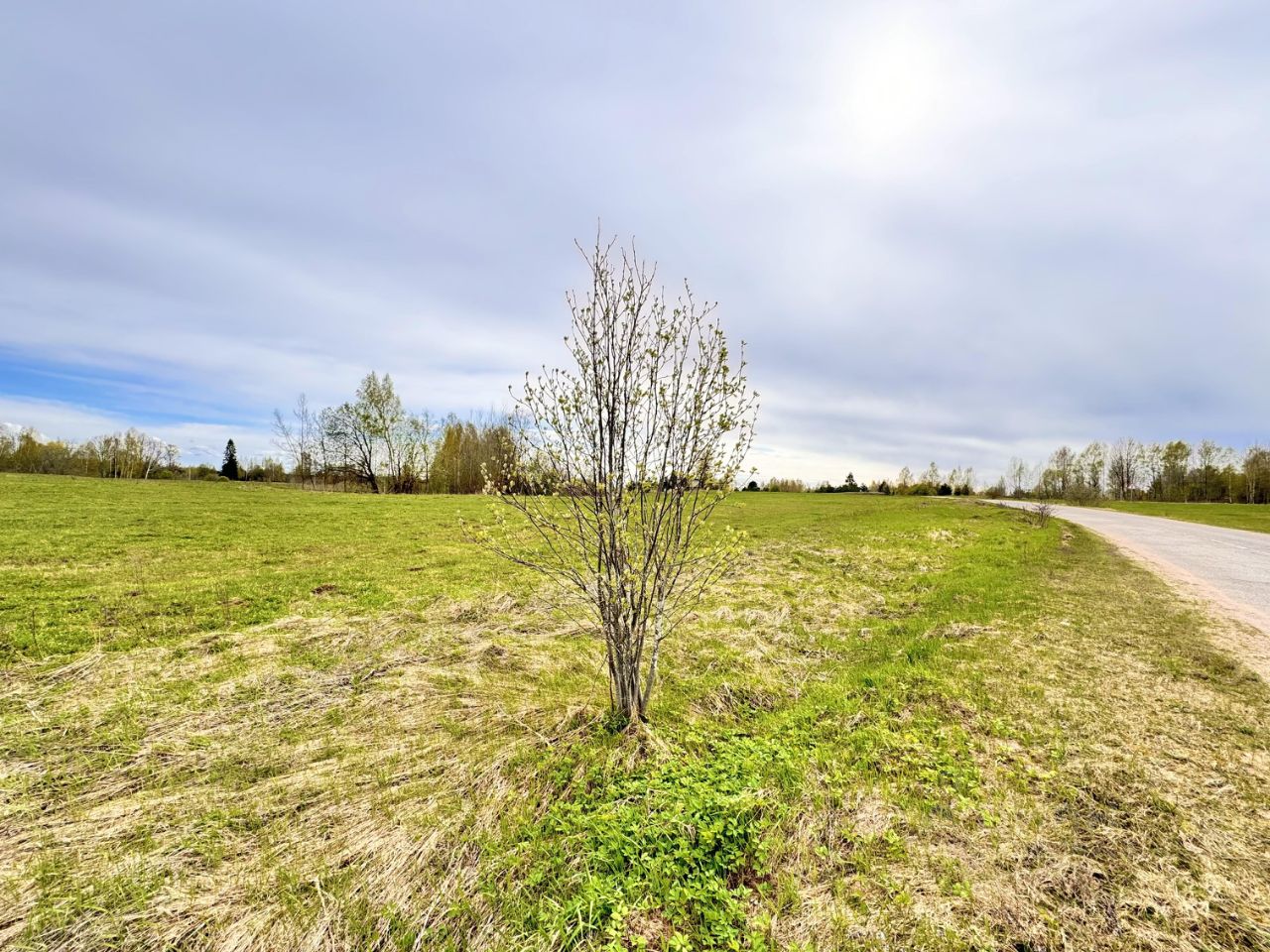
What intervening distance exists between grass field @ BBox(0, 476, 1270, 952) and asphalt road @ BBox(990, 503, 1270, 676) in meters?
1.13

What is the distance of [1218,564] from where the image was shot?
12.5 m

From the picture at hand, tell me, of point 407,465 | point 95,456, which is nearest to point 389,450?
point 407,465

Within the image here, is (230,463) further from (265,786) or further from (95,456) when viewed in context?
(265,786)

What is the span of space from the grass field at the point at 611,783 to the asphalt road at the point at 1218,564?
44.6 inches

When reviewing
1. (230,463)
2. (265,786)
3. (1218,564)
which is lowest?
(265,786)

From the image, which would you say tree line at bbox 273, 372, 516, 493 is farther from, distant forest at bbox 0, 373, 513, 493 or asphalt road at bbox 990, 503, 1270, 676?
asphalt road at bbox 990, 503, 1270, 676

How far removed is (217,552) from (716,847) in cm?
1391

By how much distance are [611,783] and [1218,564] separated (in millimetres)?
17599

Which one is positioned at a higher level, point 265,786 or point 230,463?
point 230,463

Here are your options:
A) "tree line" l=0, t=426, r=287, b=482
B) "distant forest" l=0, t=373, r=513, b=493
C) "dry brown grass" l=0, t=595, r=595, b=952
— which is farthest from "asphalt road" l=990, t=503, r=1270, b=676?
"tree line" l=0, t=426, r=287, b=482

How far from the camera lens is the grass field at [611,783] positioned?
249 centimetres

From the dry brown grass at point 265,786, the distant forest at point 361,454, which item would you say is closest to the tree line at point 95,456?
the distant forest at point 361,454

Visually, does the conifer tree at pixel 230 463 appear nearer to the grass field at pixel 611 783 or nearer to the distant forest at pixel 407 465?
the distant forest at pixel 407 465

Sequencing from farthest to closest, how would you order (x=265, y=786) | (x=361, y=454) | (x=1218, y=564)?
1. (x=361, y=454)
2. (x=1218, y=564)
3. (x=265, y=786)
